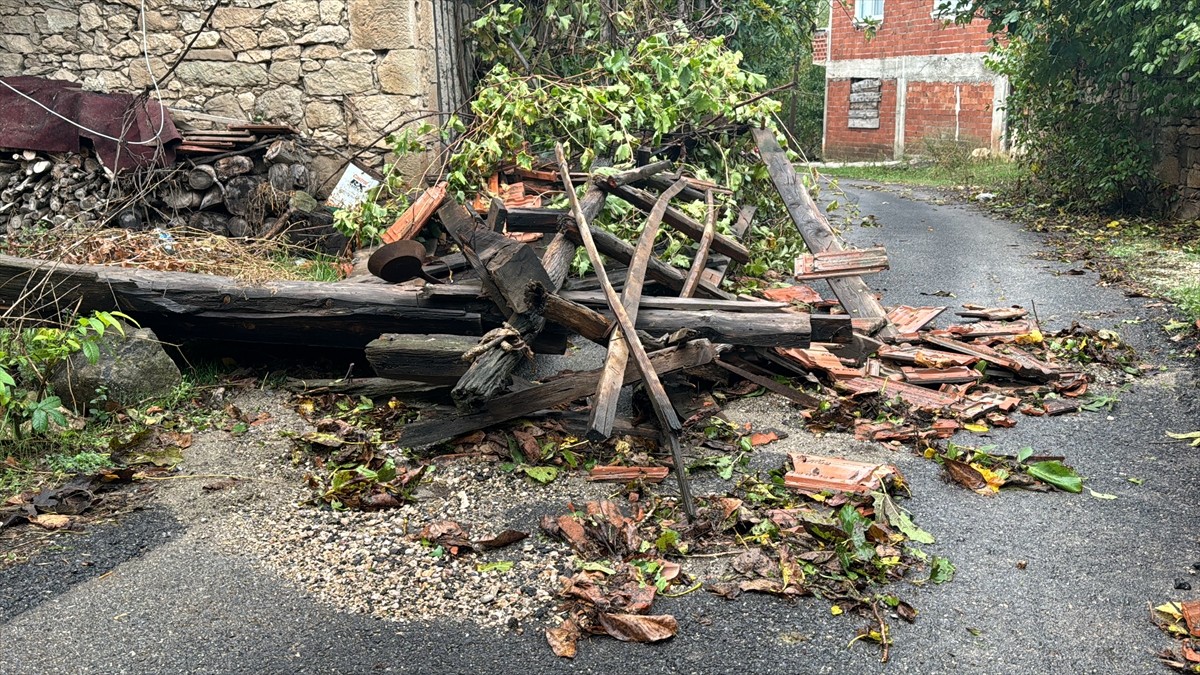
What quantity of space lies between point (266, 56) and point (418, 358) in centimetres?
465

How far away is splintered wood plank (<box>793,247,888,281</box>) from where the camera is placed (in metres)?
6.49

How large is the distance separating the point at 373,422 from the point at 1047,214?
412 inches

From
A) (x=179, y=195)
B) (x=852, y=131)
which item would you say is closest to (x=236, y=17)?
(x=179, y=195)

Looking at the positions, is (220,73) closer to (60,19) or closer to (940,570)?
(60,19)

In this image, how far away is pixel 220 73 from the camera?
823 centimetres

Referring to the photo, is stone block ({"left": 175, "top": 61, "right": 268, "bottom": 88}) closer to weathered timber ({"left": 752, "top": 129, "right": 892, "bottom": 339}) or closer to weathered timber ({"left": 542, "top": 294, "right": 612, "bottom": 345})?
weathered timber ({"left": 752, "top": 129, "right": 892, "bottom": 339})

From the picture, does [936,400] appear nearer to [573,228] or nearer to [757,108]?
[573,228]

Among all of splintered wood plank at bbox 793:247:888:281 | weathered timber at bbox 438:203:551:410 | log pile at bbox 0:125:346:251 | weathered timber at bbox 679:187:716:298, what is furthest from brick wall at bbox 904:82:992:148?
weathered timber at bbox 438:203:551:410

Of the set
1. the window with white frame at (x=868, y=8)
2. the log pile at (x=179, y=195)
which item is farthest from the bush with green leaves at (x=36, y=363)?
→ the window with white frame at (x=868, y=8)

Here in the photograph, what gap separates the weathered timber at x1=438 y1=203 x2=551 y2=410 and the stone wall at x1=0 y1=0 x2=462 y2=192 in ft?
10.2

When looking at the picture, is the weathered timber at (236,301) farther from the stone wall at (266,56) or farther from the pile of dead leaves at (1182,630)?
the pile of dead leaves at (1182,630)

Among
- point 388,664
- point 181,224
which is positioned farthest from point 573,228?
point 181,224

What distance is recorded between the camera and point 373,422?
5176 mm

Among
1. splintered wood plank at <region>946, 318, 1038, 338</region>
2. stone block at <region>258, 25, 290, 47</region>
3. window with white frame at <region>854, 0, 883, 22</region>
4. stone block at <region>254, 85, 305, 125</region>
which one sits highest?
window with white frame at <region>854, 0, 883, 22</region>
